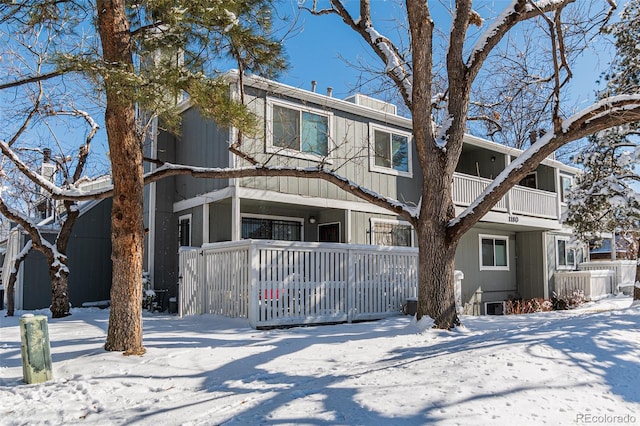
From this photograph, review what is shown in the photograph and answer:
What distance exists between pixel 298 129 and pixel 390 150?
3490mm

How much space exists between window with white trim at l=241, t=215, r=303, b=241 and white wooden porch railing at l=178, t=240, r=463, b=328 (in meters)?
2.38

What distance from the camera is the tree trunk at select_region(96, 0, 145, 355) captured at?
6629 mm

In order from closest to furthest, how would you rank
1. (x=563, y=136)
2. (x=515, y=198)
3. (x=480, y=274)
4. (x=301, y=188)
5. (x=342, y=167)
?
(x=563, y=136), (x=301, y=188), (x=342, y=167), (x=515, y=198), (x=480, y=274)

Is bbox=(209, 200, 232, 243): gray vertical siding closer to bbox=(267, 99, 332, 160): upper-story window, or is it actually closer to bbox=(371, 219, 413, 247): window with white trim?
bbox=(267, 99, 332, 160): upper-story window

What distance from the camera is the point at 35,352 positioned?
18.5 ft

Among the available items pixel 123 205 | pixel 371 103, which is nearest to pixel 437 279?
pixel 123 205

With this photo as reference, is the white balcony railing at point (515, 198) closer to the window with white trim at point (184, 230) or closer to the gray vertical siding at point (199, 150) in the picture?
the gray vertical siding at point (199, 150)

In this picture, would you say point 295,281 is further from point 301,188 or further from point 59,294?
point 59,294

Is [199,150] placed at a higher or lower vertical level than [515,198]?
higher

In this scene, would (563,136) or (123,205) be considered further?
(563,136)

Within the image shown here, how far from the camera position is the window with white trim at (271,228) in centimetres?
1346

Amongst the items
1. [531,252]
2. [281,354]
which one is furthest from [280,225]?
[531,252]

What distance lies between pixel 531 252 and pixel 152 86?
56.3 ft

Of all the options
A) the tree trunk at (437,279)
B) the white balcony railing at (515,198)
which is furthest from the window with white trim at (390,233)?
the tree trunk at (437,279)
